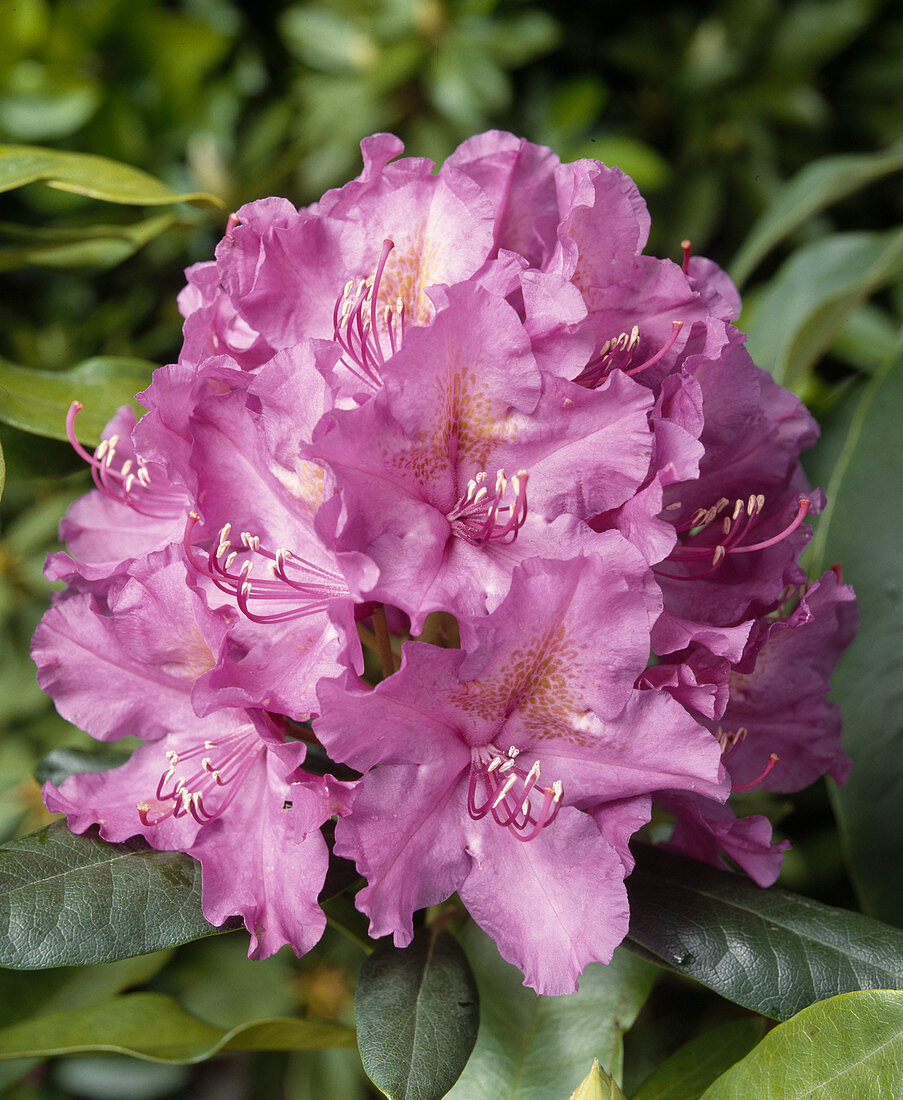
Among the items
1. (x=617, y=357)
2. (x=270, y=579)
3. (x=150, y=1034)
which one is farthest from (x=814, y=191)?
(x=150, y=1034)

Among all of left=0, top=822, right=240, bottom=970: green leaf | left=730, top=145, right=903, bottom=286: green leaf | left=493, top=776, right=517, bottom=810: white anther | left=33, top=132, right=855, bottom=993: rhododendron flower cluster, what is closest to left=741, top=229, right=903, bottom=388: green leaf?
left=730, top=145, right=903, bottom=286: green leaf

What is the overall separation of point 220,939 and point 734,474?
1207 mm

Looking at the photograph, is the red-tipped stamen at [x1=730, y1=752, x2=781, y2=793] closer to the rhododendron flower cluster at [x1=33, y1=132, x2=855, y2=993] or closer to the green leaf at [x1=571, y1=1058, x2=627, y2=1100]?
the rhododendron flower cluster at [x1=33, y1=132, x2=855, y2=993]

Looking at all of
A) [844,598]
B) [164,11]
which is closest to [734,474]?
[844,598]

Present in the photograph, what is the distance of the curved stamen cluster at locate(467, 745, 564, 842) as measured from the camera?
59 cm

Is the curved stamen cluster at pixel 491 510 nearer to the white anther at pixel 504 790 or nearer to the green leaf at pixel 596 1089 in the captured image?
the white anther at pixel 504 790

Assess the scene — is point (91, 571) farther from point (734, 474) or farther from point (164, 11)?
point (164, 11)

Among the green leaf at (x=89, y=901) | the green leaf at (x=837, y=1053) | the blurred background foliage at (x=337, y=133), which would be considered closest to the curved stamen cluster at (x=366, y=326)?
the green leaf at (x=89, y=901)

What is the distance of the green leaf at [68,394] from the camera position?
827 millimetres

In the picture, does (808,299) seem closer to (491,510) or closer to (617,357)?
(617,357)

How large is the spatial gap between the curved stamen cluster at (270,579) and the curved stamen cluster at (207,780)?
0.34ft

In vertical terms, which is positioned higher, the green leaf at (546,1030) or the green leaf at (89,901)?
the green leaf at (89,901)

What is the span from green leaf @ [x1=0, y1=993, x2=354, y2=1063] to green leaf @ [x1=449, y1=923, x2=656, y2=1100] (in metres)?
0.13

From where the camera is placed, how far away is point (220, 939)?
155 cm
